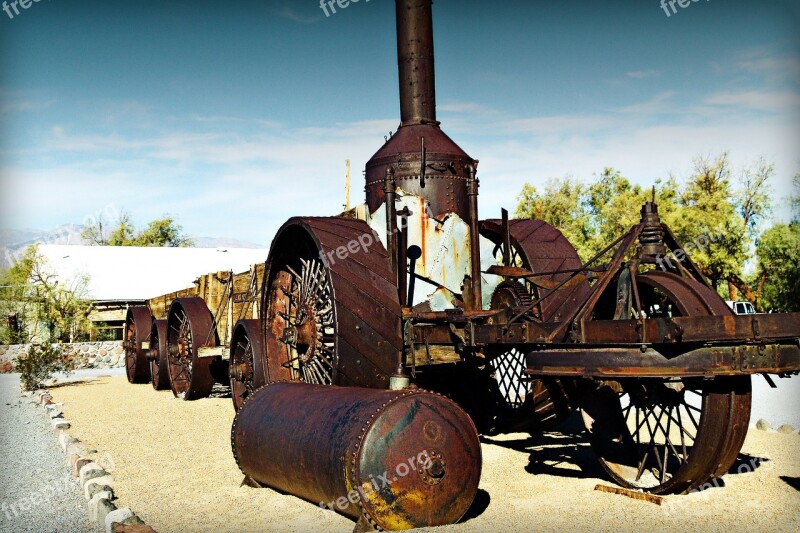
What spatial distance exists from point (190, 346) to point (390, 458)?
986 centimetres

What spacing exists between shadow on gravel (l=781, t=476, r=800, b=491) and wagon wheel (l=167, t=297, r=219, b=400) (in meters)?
9.08

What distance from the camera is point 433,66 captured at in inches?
369

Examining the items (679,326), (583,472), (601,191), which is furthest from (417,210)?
(601,191)

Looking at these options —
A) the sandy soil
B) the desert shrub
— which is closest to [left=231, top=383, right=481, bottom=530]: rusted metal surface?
the sandy soil

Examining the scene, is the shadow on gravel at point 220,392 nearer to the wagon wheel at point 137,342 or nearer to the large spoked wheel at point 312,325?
the wagon wheel at point 137,342

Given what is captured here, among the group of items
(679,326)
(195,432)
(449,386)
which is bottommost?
(195,432)

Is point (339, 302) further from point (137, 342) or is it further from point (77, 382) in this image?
point (77, 382)

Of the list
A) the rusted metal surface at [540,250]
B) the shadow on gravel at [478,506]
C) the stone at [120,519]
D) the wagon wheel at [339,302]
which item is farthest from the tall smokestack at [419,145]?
the stone at [120,519]

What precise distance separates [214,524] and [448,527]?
180cm

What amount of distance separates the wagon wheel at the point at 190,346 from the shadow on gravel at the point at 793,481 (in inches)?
357

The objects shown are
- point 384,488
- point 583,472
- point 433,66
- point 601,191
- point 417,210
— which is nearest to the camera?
point 384,488

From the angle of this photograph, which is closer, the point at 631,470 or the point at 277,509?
the point at 277,509

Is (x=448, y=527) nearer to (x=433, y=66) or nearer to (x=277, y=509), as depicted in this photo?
(x=277, y=509)

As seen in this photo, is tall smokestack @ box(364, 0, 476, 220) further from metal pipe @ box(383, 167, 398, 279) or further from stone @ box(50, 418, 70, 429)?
stone @ box(50, 418, 70, 429)
